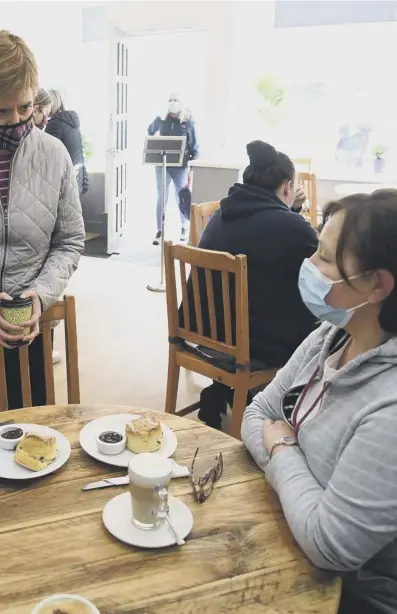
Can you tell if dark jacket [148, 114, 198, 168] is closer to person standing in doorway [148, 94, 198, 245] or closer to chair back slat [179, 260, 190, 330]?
person standing in doorway [148, 94, 198, 245]

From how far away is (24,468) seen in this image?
1101 millimetres

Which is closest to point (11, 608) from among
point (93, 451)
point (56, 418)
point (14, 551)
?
point (14, 551)

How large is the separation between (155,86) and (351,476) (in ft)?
25.6

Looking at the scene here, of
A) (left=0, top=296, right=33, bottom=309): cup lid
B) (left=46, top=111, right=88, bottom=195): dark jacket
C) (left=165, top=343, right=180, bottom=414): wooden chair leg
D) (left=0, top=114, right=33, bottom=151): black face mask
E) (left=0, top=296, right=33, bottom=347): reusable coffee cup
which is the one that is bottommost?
(left=165, top=343, right=180, bottom=414): wooden chair leg

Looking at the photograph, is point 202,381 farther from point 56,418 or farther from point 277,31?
point 277,31

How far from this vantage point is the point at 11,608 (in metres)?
0.80

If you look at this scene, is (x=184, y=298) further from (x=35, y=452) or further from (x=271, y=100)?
(x=271, y=100)

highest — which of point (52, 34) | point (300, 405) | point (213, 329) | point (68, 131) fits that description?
point (52, 34)

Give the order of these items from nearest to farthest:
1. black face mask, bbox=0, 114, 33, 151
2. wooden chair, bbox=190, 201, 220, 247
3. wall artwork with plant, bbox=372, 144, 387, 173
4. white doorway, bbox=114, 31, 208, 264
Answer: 1. black face mask, bbox=0, 114, 33, 151
2. wooden chair, bbox=190, 201, 220, 247
3. wall artwork with plant, bbox=372, 144, 387, 173
4. white doorway, bbox=114, 31, 208, 264

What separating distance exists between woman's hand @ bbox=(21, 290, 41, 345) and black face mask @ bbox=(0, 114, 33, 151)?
436mm

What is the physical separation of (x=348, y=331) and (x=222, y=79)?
5052 millimetres

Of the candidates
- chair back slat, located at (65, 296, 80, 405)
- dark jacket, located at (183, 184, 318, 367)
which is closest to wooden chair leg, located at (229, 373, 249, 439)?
dark jacket, located at (183, 184, 318, 367)

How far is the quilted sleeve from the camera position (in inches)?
67.3

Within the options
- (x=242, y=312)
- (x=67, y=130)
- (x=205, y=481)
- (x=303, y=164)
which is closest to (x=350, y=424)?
(x=205, y=481)
